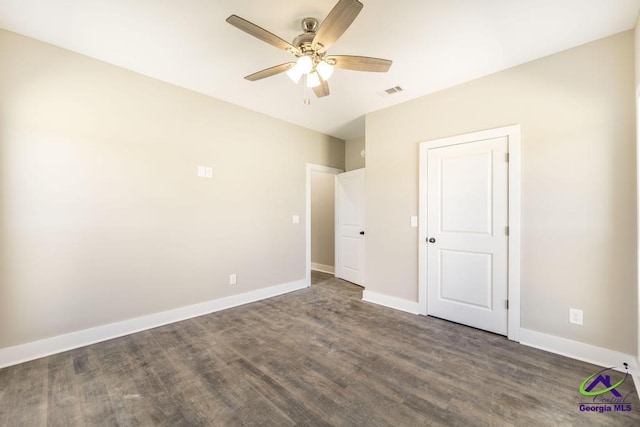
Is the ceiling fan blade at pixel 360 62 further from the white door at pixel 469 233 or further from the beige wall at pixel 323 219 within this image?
the beige wall at pixel 323 219

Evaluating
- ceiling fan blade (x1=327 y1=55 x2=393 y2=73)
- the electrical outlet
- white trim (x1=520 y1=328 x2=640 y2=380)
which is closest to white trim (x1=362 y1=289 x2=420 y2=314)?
white trim (x1=520 y1=328 x2=640 y2=380)

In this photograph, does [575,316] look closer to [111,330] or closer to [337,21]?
[337,21]

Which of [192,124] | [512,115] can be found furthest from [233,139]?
[512,115]

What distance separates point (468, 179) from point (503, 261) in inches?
36.1

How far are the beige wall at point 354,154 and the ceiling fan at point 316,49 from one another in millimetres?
2807

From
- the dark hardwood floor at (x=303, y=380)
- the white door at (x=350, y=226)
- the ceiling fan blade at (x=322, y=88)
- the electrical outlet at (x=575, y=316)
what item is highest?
the ceiling fan blade at (x=322, y=88)

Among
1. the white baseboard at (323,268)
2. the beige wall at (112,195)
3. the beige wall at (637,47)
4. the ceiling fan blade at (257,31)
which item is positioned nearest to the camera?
the ceiling fan blade at (257,31)

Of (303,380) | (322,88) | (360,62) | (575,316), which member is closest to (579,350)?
(575,316)

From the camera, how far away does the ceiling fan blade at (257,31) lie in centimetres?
158

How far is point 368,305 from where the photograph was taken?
11.9ft

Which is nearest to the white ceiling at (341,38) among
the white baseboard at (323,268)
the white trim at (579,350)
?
the white trim at (579,350)

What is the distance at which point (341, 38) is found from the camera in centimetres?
220

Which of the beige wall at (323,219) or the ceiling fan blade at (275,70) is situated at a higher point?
the ceiling fan blade at (275,70)

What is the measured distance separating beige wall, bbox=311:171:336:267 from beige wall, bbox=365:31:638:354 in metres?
3.08
